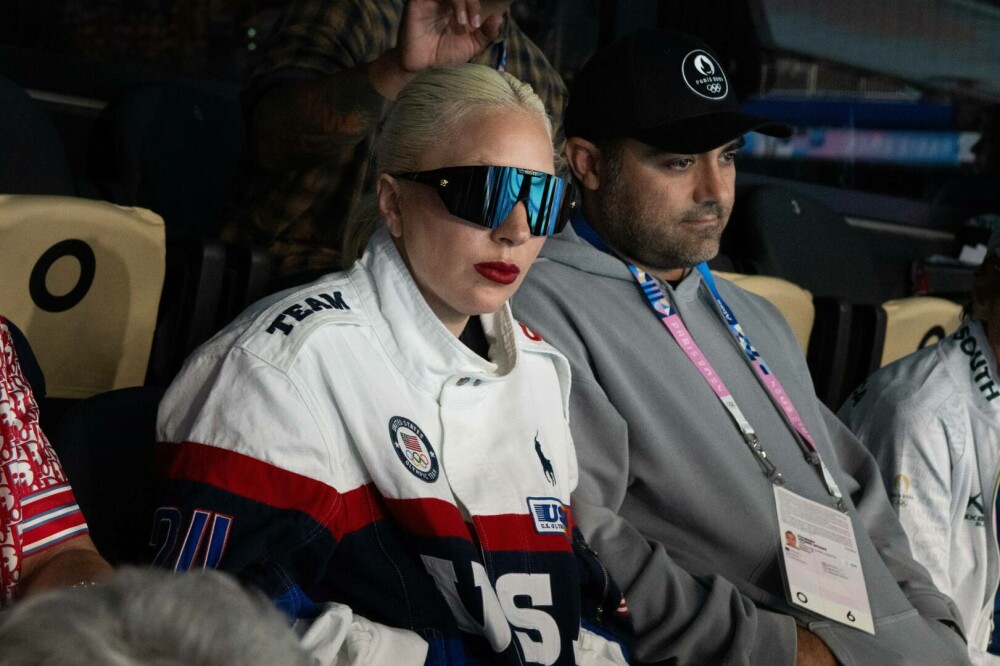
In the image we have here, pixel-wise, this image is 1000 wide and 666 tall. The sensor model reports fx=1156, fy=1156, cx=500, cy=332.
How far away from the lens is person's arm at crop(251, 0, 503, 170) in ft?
6.64

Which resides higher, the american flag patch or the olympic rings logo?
the american flag patch

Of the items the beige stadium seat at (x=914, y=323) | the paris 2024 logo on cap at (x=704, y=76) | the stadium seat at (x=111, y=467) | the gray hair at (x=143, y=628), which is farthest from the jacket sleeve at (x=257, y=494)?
the beige stadium seat at (x=914, y=323)

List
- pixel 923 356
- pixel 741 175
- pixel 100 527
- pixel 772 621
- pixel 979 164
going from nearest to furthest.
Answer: pixel 100 527 < pixel 772 621 < pixel 923 356 < pixel 741 175 < pixel 979 164

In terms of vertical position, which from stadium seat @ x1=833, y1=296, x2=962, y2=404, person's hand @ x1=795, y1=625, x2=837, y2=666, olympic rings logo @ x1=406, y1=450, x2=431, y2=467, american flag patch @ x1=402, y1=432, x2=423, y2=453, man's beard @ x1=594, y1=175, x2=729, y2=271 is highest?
man's beard @ x1=594, y1=175, x2=729, y2=271

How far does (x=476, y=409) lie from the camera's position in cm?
151

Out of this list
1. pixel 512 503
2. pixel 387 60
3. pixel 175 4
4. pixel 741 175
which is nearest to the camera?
pixel 512 503

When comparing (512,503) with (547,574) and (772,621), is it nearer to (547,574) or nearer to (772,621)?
(547,574)

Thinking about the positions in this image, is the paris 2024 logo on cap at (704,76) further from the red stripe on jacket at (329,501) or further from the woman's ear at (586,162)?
the red stripe on jacket at (329,501)

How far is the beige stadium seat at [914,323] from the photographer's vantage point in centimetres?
337

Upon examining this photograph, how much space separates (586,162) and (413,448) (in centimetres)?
93

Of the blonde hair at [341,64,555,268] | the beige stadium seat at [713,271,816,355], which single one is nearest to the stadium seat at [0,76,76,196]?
the blonde hair at [341,64,555,268]

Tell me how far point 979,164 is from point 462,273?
503 cm

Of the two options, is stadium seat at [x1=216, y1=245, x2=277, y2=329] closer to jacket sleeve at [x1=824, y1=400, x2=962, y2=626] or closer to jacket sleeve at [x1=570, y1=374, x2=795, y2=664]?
jacket sleeve at [x1=570, y1=374, x2=795, y2=664]

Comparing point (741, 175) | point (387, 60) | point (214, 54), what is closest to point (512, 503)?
point (387, 60)
